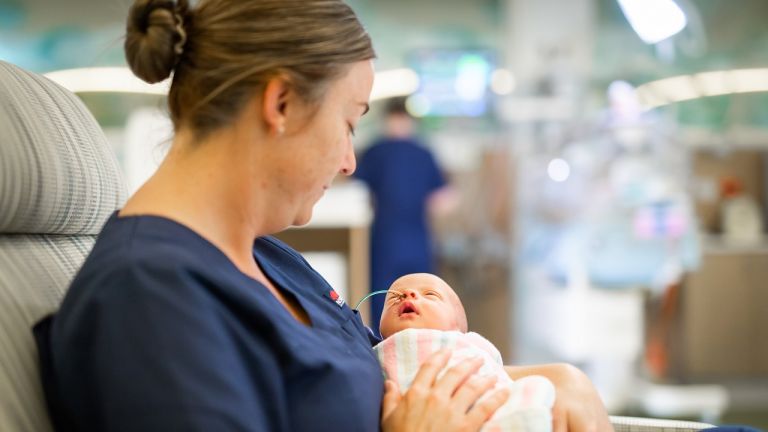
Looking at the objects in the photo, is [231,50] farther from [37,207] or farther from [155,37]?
[37,207]

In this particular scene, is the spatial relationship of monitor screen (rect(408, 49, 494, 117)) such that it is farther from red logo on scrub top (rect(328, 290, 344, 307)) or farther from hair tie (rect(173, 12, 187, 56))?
hair tie (rect(173, 12, 187, 56))

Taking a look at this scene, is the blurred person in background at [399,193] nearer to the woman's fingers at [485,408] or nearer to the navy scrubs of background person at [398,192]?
the navy scrubs of background person at [398,192]

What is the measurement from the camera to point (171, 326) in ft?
2.43

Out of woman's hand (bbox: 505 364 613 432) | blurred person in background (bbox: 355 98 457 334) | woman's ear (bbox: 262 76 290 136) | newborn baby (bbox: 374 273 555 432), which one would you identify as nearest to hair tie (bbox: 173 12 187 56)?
woman's ear (bbox: 262 76 290 136)

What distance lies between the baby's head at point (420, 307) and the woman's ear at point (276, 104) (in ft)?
1.45

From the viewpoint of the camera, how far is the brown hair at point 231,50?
0.88 meters

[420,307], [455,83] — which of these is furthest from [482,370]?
[455,83]

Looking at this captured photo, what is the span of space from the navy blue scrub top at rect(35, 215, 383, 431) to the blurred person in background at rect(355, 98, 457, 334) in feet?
10.9

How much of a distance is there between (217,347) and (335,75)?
0.33 meters

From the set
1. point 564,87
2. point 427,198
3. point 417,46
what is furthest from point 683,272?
point 417,46

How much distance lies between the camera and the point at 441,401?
3.16 feet

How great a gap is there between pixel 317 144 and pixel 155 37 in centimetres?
20

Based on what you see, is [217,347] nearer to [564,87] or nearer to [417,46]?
[564,87]

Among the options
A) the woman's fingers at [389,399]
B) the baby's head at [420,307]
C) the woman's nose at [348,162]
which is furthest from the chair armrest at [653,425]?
the woman's nose at [348,162]
